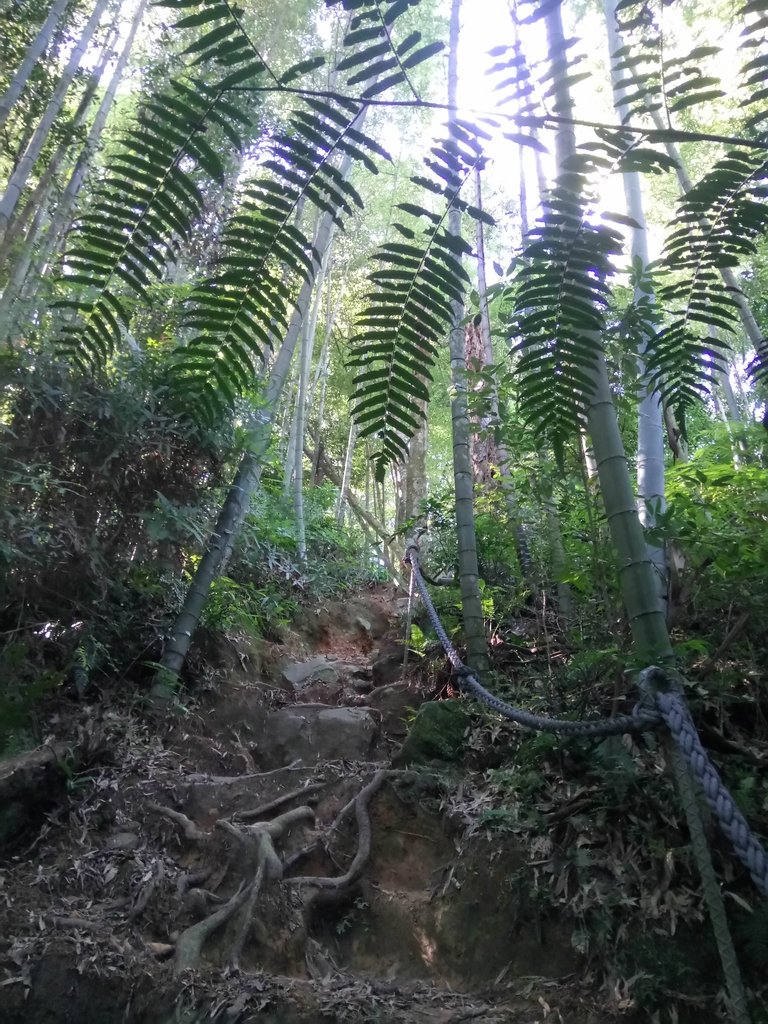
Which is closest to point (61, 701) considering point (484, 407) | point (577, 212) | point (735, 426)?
point (484, 407)

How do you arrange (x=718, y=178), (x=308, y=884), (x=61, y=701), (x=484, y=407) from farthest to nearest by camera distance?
(x=61, y=701), (x=484, y=407), (x=308, y=884), (x=718, y=178)

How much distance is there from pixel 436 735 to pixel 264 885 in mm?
1044

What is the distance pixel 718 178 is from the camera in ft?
4.24

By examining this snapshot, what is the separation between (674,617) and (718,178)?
1863 millimetres

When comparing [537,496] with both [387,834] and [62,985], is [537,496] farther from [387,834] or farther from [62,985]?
[62,985]

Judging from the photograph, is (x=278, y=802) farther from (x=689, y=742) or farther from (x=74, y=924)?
(x=689, y=742)

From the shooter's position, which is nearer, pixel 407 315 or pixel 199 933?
pixel 407 315

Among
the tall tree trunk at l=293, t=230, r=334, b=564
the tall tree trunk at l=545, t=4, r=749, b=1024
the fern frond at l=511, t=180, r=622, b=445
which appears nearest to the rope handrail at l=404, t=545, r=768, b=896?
the tall tree trunk at l=545, t=4, r=749, b=1024

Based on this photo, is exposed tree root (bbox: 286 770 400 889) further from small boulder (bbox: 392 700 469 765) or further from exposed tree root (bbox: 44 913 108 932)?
exposed tree root (bbox: 44 913 108 932)

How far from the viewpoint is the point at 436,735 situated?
344 centimetres

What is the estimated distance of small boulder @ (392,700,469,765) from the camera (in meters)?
3.39

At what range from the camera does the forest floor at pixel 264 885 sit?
7.64ft

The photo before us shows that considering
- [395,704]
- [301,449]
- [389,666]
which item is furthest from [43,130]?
[395,704]

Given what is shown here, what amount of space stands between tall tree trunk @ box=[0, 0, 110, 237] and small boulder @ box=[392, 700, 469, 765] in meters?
3.95
